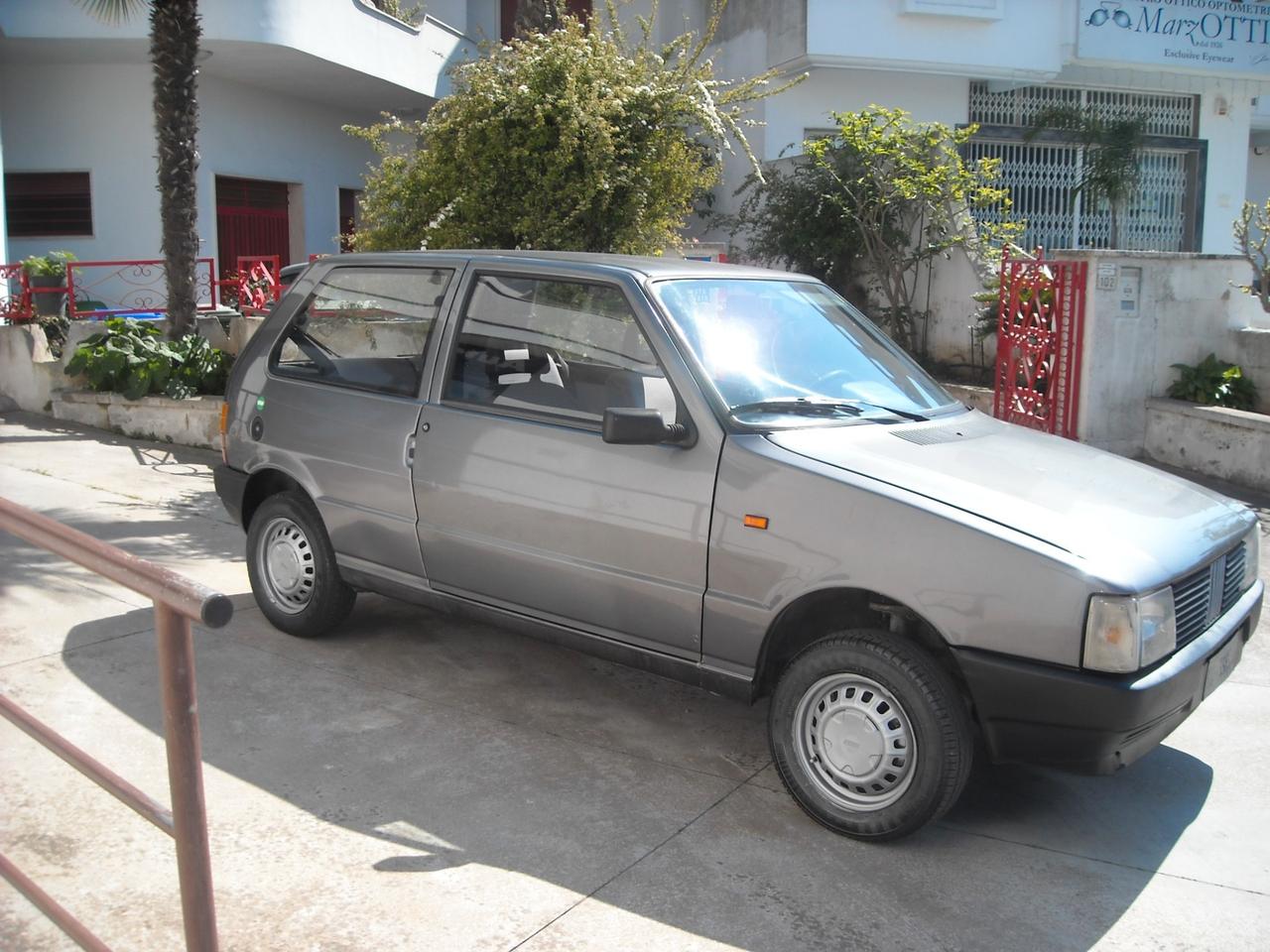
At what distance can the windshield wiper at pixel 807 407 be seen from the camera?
417 cm

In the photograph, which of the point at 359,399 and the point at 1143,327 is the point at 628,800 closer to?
the point at 359,399

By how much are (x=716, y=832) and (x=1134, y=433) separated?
22.9 ft

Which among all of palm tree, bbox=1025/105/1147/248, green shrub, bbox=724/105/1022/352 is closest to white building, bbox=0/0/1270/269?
palm tree, bbox=1025/105/1147/248

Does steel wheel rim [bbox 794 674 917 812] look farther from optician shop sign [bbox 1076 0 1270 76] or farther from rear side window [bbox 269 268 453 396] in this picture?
optician shop sign [bbox 1076 0 1270 76]

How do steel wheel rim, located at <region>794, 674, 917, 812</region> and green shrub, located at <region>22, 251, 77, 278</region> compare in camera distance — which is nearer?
steel wheel rim, located at <region>794, 674, 917, 812</region>

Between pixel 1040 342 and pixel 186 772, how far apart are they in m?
8.56

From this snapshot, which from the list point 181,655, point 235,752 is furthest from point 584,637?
point 181,655

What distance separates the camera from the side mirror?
12.9 ft

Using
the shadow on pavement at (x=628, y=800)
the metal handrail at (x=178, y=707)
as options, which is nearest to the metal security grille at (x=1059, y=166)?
the shadow on pavement at (x=628, y=800)

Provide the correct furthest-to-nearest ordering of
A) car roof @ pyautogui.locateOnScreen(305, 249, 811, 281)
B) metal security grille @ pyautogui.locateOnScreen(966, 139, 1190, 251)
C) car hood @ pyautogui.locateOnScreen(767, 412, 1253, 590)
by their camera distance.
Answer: metal security grille @ pyautogui.locateOnScreen(966, 139, 1190, 251), car roof @ pyautogui.locateOnScreen(305, 249, 811, 281), car hood @ pyautogui.locateOnScreen(767, 412, 1253, 590)

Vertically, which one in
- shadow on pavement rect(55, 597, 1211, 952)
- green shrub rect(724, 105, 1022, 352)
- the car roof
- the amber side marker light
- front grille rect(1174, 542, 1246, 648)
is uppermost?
green shrub rect(724, 105, 1022, 352)

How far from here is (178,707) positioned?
86.9 inches

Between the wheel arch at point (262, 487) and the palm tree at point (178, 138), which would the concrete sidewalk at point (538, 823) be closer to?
the wheel arch at point (262, 487)

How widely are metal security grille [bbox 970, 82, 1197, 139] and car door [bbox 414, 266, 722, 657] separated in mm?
15775
